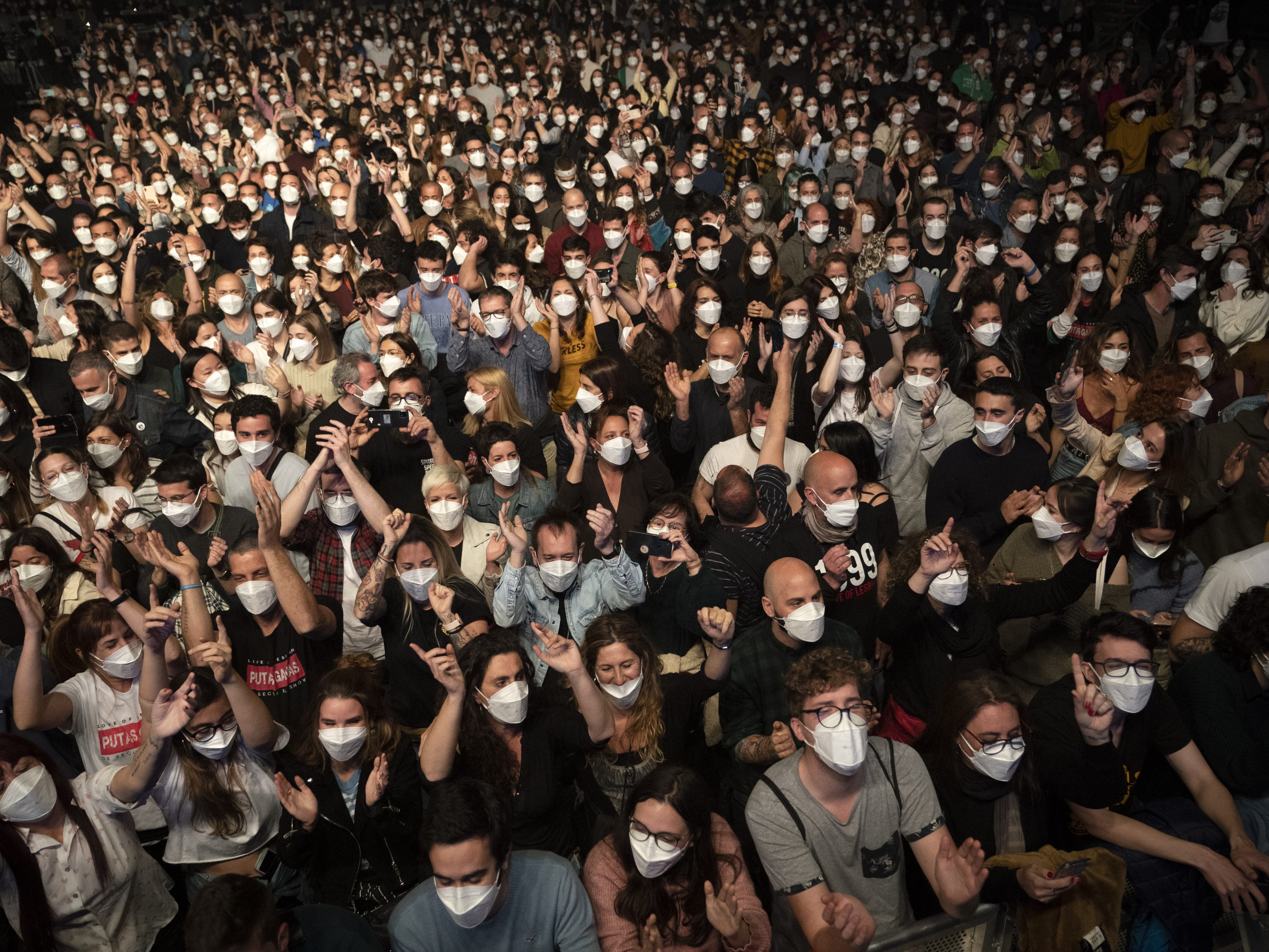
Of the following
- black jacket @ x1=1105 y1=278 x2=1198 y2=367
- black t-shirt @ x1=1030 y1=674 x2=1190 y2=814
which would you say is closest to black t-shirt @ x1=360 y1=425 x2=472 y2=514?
black t-shirt @ x1=1030 y1=674 x2=1190 y2=814

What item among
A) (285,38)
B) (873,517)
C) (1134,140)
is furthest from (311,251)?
(285,38)

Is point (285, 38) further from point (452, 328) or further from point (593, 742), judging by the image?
point (593, 742)

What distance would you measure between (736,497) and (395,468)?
2.24 m

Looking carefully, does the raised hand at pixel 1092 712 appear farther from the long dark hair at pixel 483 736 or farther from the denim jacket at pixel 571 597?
the long dark hair at pixel 483 736

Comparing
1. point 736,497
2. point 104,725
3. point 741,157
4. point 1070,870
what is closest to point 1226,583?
point 1070,870

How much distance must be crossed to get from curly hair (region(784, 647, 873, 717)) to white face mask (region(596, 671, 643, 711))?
589 millimetres

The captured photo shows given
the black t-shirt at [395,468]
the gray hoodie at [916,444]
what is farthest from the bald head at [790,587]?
the black t-shirt at [395,468]

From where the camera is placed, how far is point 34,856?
3.12 meters

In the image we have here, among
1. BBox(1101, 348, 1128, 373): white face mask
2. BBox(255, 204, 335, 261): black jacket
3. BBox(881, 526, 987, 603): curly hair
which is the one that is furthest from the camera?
BBox(255, 204, 335, 261): black jacket

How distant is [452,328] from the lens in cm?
707

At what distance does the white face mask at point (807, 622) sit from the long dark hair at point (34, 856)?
2641 mm

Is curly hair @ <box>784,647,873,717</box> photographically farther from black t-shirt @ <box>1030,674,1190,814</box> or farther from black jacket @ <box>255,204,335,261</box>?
black jacket @ <box>255,204,335,261</box>

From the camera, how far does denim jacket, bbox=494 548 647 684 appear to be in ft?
13.9

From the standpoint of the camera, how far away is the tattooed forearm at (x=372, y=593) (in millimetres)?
4262
